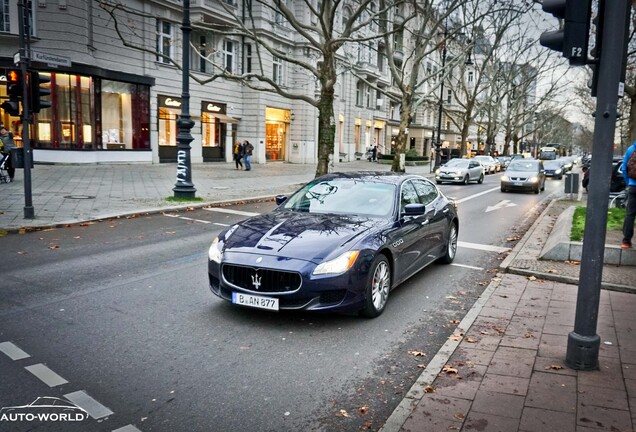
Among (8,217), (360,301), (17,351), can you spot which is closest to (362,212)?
(360,301)

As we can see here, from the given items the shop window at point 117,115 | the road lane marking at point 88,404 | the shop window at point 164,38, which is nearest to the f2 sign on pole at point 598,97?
the road lane marking at point 88,404

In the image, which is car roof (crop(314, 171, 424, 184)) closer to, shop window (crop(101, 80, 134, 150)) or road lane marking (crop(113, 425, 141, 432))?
road lane marking (crop(113, 425, 141, 432))

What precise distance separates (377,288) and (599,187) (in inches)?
98.8

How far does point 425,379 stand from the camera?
4.24 metres

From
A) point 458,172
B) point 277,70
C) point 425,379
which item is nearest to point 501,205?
point 458,172

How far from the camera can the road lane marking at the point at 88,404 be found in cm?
363

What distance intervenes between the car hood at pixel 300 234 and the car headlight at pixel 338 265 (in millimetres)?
75

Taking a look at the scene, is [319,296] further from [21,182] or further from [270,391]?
[21,182]

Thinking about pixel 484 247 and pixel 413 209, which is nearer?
pixel 413 209

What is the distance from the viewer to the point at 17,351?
461 centimetres

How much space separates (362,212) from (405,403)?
3160mm

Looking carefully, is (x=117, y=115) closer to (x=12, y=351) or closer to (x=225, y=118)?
(x=225, y=118)

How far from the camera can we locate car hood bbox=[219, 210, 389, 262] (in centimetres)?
543

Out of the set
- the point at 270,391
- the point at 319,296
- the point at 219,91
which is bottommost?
the point at 270,391
